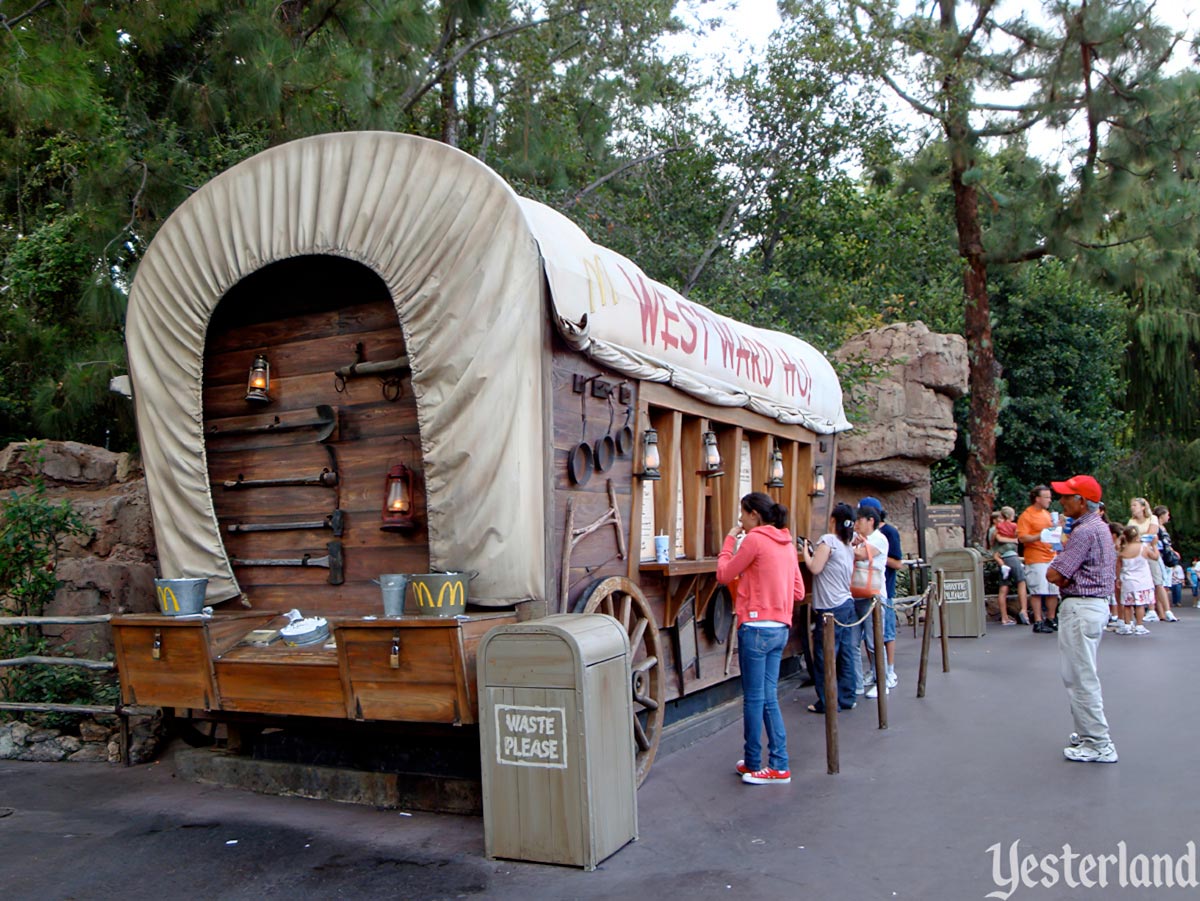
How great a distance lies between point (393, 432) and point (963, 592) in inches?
380

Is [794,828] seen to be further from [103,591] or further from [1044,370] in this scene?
[1044,370]

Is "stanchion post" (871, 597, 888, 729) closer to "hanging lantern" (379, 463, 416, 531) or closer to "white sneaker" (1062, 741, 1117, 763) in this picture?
"white sneaker" (1062, 741, 1117, 763)

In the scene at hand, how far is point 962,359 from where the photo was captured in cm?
1675

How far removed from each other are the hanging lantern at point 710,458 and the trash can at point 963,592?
6819 millimetres

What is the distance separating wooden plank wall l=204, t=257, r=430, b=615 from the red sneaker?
7.53 feet

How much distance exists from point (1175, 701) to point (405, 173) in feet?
23.5

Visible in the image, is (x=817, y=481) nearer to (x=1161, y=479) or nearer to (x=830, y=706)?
(x=830, y=706)

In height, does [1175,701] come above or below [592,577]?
below

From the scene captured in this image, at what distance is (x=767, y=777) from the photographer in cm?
613

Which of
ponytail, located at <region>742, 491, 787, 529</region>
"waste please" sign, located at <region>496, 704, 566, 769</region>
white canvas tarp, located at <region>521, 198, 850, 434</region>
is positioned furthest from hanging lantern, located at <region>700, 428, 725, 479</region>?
"waste please" sign, located at <region>496, 704, 566, 769</region>

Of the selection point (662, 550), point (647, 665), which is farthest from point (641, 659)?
point (662, 550)

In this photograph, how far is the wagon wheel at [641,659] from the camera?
19.9ft

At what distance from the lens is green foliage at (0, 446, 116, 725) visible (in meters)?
7.59

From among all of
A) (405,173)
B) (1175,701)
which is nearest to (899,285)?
(1175,701)
